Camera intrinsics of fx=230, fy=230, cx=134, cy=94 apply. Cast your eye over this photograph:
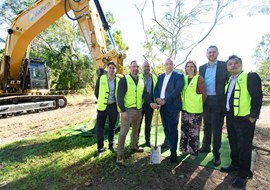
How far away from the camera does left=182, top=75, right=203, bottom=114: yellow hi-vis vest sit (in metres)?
3.87

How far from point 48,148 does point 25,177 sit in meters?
1.37

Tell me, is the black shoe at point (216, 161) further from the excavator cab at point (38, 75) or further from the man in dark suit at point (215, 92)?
Answer: the excavator cab at point (38, 75)

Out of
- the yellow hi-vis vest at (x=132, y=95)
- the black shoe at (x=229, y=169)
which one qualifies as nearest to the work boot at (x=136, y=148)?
the yellow hi-vis vest at (x=132, y=95)

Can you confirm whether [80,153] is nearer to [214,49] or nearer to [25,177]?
[25,177]

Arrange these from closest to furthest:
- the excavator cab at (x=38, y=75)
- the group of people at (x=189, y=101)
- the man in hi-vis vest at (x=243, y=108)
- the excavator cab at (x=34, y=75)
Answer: the man in hi-vis vest at (x=243, y=108), the group of people at (x=189, y=101), the excavator cab at (x=34, y=75), the excavator cab at (x=38, y=75)

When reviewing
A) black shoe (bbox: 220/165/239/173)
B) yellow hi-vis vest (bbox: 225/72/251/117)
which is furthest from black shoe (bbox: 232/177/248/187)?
yellow hi-vis vest (bbox: 225/72/251/117)

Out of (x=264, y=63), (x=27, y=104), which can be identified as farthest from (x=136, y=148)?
(x=264, y=63)

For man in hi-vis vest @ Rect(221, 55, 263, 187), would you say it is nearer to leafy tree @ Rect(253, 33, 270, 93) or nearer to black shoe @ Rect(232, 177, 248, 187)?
black shoe @ Rect(232, 177, 248, 187)

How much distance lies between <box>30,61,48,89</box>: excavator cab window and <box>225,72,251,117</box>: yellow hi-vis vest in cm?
977

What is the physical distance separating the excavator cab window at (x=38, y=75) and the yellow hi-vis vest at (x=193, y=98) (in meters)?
8.92

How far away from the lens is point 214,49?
389cm

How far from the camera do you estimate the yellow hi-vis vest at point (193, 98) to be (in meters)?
3.87

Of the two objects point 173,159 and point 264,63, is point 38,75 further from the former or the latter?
point 264,63

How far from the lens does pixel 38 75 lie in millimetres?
11125
